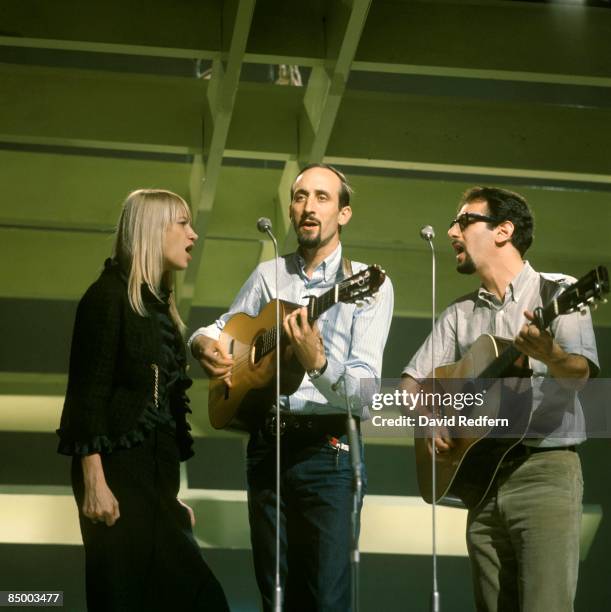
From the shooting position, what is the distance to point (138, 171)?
535 cm

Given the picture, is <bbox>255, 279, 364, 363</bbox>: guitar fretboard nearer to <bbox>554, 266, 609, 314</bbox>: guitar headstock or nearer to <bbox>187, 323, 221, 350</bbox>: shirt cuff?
<bbox>187, 323, 221, 350</bbox>: shirt cuff

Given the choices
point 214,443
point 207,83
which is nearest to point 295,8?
point 207,83

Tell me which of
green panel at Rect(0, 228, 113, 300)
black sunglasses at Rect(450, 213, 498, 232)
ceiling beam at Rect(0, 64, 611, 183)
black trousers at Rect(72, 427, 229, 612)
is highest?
ceiling beam at Rect(0, 64, 611, 183)

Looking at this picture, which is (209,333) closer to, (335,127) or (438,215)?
(335,127)

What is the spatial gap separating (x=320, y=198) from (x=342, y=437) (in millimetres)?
790

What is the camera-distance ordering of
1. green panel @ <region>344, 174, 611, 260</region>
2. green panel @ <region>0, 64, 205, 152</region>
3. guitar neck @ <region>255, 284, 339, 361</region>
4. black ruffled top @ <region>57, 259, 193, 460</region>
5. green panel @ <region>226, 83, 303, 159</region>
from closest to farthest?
black ruffled top @ <region>57, 259, 193, 460</region> < guitar neck @ <region>255, 284, 339, 361</region> < green panel @ <region>0, 64, 205, 152</region> < green panel @ <region>226, 83, 303, 159</region> < green panel @ <region>344, 174, 611, 260</region>

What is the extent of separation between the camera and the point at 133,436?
345 centimetres

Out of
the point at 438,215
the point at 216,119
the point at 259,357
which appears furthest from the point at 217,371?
the point at 438,215

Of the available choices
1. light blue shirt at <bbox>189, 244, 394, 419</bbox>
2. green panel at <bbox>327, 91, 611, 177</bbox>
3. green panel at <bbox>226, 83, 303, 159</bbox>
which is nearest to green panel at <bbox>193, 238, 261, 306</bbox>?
green panel at <bbox>226, 83, 303, 159</bbox>

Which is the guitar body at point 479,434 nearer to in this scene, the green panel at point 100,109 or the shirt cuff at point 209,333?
the shirt cuff at point 209,333

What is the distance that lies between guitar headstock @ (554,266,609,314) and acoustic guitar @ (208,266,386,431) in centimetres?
52

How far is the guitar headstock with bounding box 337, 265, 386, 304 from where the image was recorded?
362cm

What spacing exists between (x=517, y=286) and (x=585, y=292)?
1.68 ft

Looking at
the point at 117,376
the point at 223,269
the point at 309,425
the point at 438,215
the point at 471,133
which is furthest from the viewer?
the point at 223,269
